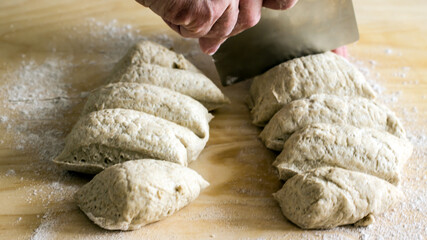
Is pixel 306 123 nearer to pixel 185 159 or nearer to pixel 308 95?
pixel 308 95

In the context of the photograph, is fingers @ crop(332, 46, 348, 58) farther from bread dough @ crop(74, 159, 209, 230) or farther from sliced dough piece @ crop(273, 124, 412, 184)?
bread dough @ crop(74, 159, 209, 230)

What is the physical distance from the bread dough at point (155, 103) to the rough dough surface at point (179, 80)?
79 millimetres

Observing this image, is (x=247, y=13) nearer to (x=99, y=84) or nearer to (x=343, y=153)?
(x=343, y=153)

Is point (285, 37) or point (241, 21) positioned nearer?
point (241, 21)

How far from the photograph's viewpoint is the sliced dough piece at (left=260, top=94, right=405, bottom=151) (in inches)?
69.3

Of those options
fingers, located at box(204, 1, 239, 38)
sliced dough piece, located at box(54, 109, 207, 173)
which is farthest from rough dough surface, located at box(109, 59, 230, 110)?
fingers, located at box(204, 1, 239, 38)

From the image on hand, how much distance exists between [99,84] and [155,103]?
1.49ft

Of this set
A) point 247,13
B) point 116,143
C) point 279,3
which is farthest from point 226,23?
point 116,143

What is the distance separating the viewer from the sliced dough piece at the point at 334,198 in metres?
1.50

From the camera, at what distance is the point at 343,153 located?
164 cm

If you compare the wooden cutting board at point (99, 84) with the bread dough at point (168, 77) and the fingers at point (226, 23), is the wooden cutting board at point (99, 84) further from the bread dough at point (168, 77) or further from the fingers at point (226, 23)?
the fingers at point (226, 23)

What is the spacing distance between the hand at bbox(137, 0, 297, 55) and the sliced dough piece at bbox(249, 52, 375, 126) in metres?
0.33

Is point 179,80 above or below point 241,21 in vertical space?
below

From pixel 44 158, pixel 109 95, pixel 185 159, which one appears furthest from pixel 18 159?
pixel 185 159
